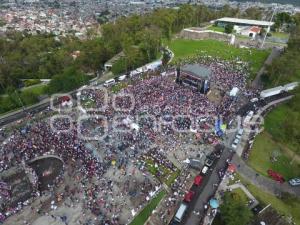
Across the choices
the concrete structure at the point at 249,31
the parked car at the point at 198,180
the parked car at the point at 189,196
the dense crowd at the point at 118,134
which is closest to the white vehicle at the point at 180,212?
the parked car at the point at 189,196

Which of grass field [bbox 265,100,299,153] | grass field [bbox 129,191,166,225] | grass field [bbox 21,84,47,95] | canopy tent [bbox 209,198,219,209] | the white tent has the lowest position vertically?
grass field [bbox 21,84,47,95]

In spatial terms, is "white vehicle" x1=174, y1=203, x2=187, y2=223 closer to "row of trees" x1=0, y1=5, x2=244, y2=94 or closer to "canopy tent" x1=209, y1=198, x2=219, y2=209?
"canopy tent" x1=209, y1=198, x2=219, y2=209

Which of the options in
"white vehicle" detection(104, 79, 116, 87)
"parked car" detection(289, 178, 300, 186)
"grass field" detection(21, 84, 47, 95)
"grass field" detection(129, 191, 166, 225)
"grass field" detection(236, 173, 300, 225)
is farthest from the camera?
"white vehicle" detection(104, 79, 116, 87)

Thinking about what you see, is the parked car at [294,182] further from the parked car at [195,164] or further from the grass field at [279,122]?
the parked car at [195,164]

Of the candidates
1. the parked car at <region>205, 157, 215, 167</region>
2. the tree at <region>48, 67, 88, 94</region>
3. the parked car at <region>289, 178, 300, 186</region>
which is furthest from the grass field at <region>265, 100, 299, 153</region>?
the tree at <region>48, 67, 88, 94</region>

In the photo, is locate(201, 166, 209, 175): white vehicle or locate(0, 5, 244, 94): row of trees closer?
locate(201, 166, 209, 175): white vehicle

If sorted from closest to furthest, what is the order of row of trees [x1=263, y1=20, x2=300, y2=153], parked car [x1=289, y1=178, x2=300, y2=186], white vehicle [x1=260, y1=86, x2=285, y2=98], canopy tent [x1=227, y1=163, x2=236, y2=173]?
parked car [x1=289, y1=178, x2=300, y2=186] < canopy tent [x1=227, y1=163, x2=236, y2=173] < row of trees [x1=263, y1=20, x2=300, y2=153] < white vehicle [x1=260, y1=86, x2=285, y2=98]

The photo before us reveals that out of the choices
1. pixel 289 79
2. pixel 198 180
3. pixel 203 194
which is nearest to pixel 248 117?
pixel 198 180

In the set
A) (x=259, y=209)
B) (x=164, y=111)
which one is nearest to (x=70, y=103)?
(x=164, y=111)
